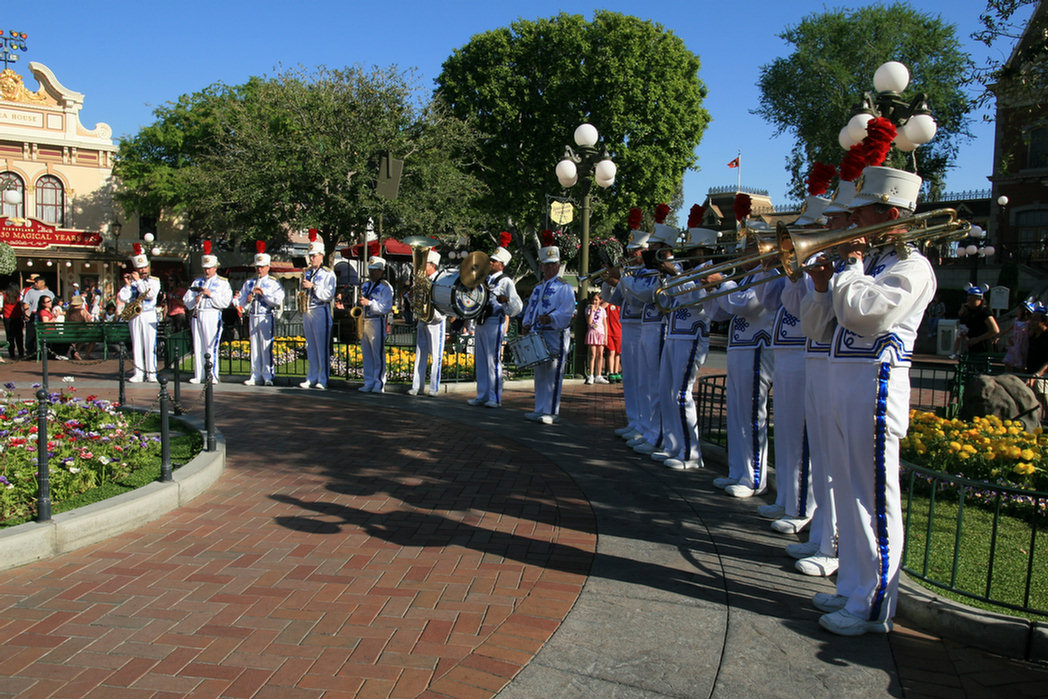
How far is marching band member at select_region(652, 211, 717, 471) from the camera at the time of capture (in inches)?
286

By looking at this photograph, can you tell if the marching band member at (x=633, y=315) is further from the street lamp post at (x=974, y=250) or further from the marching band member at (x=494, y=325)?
the street lamp post at (x=974, y=250)

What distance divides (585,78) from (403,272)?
1125cm

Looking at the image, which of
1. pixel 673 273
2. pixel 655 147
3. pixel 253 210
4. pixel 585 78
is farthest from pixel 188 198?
pixel 673 273

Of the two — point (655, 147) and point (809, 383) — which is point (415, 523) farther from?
point (655, 147)

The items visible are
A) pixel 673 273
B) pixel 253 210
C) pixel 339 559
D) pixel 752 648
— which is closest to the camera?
pixel 752 648

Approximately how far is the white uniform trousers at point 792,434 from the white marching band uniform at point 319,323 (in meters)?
8.78

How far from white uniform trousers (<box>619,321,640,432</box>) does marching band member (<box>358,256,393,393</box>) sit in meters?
4.68

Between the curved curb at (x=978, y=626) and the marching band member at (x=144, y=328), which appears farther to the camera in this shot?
the marching band member at (x=144, y=328)

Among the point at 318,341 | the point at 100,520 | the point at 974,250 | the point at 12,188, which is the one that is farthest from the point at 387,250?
the point at 100,520

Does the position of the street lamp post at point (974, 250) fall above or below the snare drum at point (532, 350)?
above

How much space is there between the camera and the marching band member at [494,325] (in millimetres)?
11141

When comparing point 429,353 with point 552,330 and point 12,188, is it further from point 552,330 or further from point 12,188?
point 12,188

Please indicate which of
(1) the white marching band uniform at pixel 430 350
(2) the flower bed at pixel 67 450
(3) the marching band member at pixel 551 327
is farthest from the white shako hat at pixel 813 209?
(1) the white marching band uniform at pixel 430 350

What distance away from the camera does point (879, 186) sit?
4008 millimetres
